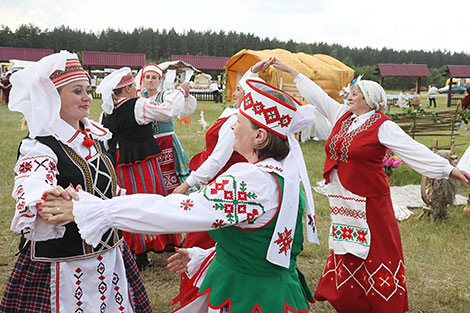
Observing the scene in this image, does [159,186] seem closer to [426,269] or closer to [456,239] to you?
[426,269]

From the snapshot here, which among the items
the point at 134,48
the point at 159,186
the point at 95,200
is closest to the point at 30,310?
the point at 95,200

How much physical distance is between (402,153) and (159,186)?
2.42 m

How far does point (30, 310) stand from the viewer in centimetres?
212

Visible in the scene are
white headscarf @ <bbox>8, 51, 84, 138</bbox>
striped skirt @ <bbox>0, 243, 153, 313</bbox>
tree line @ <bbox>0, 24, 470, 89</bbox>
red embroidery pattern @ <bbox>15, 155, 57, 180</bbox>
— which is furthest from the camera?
tree line @ <bbox>0, 24, 470, 89</bbox>

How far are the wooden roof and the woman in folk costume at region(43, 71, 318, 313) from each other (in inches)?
1244

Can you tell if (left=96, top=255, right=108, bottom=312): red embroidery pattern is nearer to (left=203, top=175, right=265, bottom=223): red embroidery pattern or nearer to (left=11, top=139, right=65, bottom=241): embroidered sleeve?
(left=11, top=139, right=65, bottom=241): embroidered sleeve

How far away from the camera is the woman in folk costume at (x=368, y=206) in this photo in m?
3.21

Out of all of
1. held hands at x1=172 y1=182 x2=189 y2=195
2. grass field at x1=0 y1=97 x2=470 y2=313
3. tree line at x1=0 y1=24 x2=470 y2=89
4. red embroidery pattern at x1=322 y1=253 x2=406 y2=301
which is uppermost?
tree line at x1=0 y1=24 x2=470 y2=89

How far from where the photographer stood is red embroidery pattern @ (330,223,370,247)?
3281 millimetres

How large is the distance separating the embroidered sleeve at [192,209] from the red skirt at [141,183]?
103 inches

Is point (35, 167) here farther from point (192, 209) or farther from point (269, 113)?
point (269, 113)

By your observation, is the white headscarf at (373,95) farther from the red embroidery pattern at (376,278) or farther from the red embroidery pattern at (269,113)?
the red embroidery pattern at (269,113)

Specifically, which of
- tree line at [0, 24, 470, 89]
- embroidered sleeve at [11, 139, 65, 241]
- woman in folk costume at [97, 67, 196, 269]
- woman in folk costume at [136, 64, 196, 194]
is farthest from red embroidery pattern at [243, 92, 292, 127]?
tree line at [0, 24, 470, 89]

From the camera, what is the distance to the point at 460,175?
3.02m
